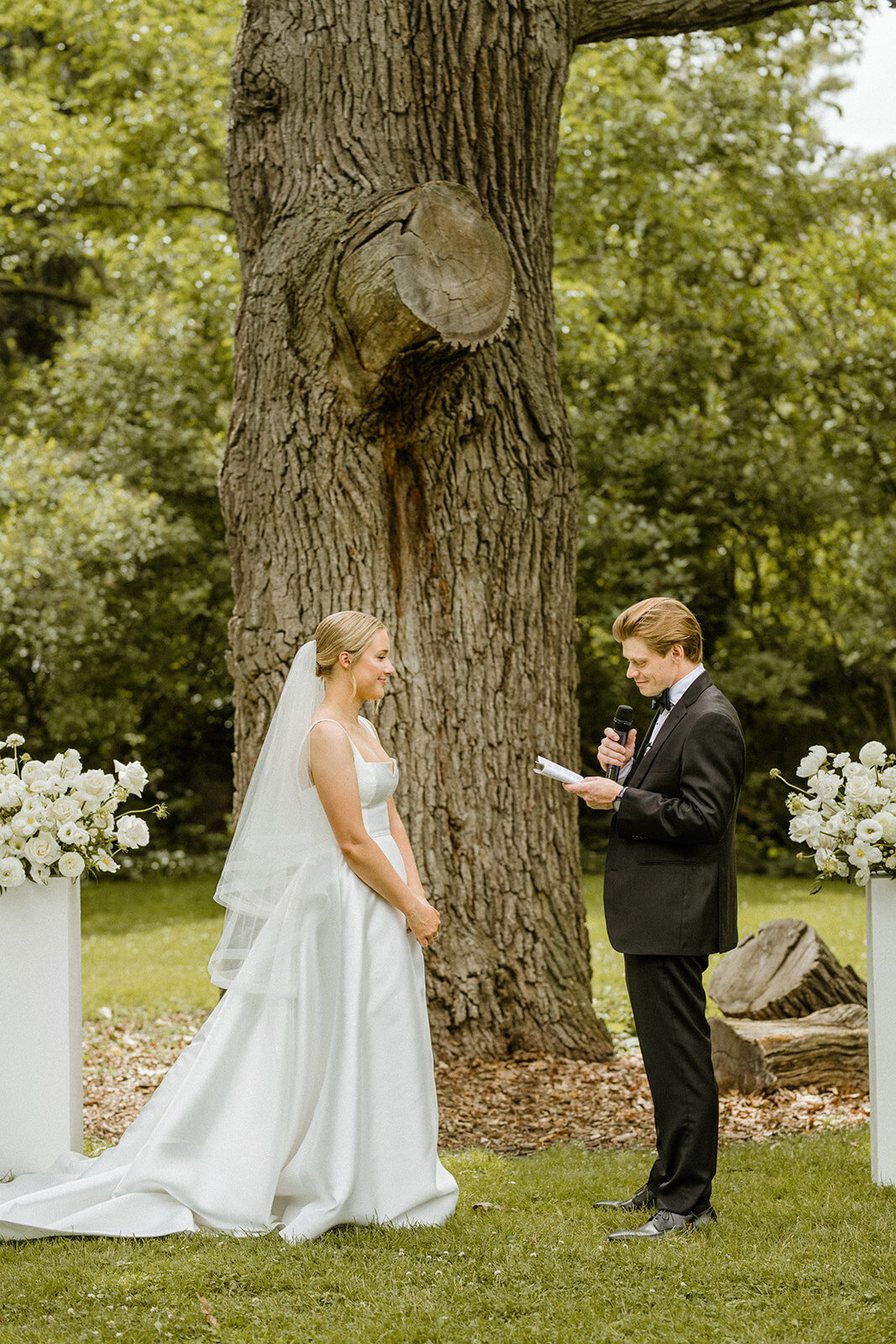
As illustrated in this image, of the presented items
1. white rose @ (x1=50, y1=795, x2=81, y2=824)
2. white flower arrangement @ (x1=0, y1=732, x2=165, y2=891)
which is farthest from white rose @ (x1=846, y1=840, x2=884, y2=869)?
white rose @ (x1=50, y1=795, x2=81, y2=824)

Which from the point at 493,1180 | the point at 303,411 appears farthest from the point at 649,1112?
the point at 303,411

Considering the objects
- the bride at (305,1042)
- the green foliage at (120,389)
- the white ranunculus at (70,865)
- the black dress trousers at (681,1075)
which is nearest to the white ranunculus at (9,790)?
the white ranunculus at (70,865)

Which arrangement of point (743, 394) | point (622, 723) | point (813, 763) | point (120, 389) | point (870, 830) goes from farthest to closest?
point (743, 394)
point (120, 389)
point (813, 763)
point (870, 830)
point (622, 723)

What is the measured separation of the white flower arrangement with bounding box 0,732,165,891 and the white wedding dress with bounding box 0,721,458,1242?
2.59ft

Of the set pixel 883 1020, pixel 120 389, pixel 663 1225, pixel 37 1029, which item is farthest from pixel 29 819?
pixel 120 389

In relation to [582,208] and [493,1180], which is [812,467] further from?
[493,1180]

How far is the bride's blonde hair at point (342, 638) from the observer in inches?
182

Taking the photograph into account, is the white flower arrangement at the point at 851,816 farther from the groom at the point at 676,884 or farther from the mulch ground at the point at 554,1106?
the mulch ground at the point at 554,1106

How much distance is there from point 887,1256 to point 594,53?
15.5 meters

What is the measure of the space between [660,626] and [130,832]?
224 centimetres

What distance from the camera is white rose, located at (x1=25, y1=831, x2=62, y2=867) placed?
4.83m

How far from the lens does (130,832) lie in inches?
196

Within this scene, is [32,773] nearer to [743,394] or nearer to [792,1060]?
[792,1060]

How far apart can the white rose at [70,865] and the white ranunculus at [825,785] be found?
2.82 metres
